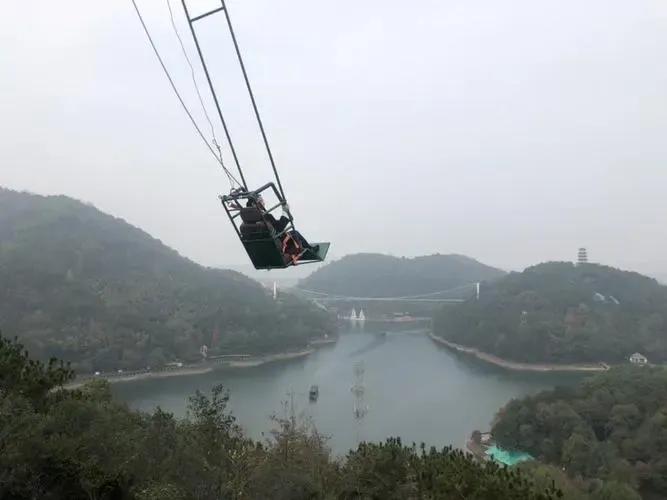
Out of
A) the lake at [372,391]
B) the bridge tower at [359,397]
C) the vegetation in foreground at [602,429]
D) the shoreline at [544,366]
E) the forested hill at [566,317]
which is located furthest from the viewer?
the forested hill at [566,317]

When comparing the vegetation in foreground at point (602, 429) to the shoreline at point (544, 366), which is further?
the shoreline at point (544, 366)

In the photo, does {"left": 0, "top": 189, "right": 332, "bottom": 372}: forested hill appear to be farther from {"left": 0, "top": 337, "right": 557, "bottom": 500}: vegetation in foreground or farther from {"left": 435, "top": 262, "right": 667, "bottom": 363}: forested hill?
{"left": 0, "top": 337, "right": 557, "bottom": 500}: vegetation in foreground

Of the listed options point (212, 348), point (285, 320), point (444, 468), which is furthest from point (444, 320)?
point (444, 468)

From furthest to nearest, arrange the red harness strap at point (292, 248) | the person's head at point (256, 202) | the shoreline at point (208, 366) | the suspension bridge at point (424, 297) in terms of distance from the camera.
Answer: the suspension bridge at point (424, 297)
the shoreline at point (208, 366)
the red harness strap at point (292, 248)
the person's head at point (256, 202)

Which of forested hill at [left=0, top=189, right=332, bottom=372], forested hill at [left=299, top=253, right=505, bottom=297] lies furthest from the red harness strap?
forested hill at [left=299, top=253, right=505, bottom=297]

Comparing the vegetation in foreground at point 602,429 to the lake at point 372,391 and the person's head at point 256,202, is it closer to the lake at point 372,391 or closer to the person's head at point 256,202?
the lake at point 372,391

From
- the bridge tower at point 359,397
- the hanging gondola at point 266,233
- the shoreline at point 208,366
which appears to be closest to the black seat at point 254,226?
the hanging gondola at point 266,233

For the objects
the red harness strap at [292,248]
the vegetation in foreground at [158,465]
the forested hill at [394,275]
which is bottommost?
the vegetation in foreground at [158,465]
